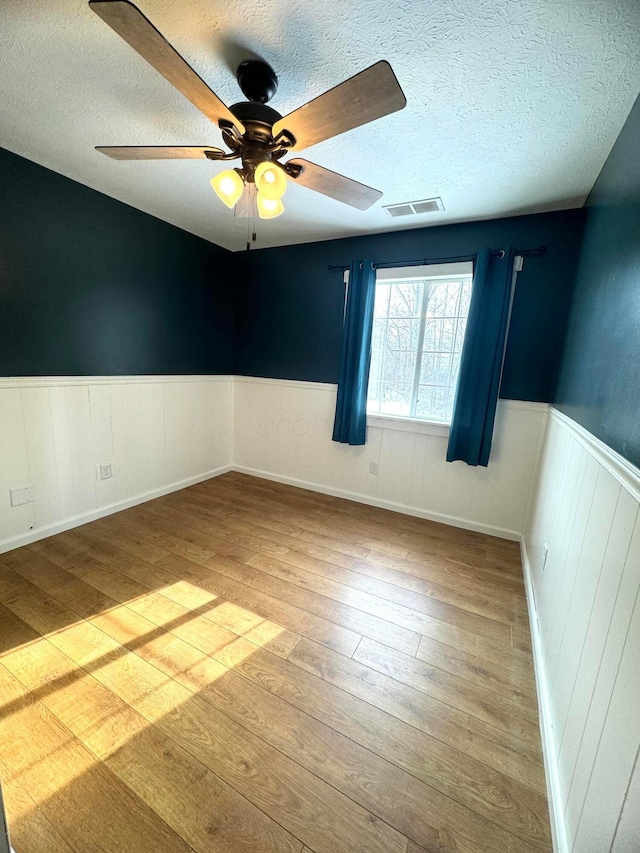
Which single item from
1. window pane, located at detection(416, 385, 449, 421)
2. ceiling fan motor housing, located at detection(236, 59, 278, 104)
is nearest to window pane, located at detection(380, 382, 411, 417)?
window pane, located at detection(416, 385, 449, 421)

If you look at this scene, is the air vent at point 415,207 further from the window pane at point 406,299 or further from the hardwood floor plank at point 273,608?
the hardwood floor plank at point 273,608

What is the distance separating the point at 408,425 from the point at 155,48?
2.59 meters

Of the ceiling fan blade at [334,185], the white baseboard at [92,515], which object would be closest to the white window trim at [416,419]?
the ceiling fan blade at [334,185]

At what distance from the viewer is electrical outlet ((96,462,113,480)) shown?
270 centimetres

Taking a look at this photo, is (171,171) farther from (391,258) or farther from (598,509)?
(598,509)

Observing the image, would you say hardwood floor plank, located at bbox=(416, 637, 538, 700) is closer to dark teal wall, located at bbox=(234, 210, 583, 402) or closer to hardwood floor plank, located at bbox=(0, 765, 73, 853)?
hardwood floor plank, located at bbox=(0, 765, 73, 853)

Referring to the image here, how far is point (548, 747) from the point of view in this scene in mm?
1170

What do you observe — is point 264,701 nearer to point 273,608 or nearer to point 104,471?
point 273,608

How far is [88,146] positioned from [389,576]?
311 cm

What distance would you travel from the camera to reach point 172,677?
1.41 m

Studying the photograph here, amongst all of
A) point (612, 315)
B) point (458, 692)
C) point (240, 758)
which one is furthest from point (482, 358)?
point (240, 758)

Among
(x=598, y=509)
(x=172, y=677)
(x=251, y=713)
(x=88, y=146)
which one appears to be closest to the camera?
(x=598, y=509)

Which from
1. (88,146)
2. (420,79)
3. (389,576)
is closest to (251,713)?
(389,576)

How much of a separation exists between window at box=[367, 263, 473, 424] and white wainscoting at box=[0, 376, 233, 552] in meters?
1.84
